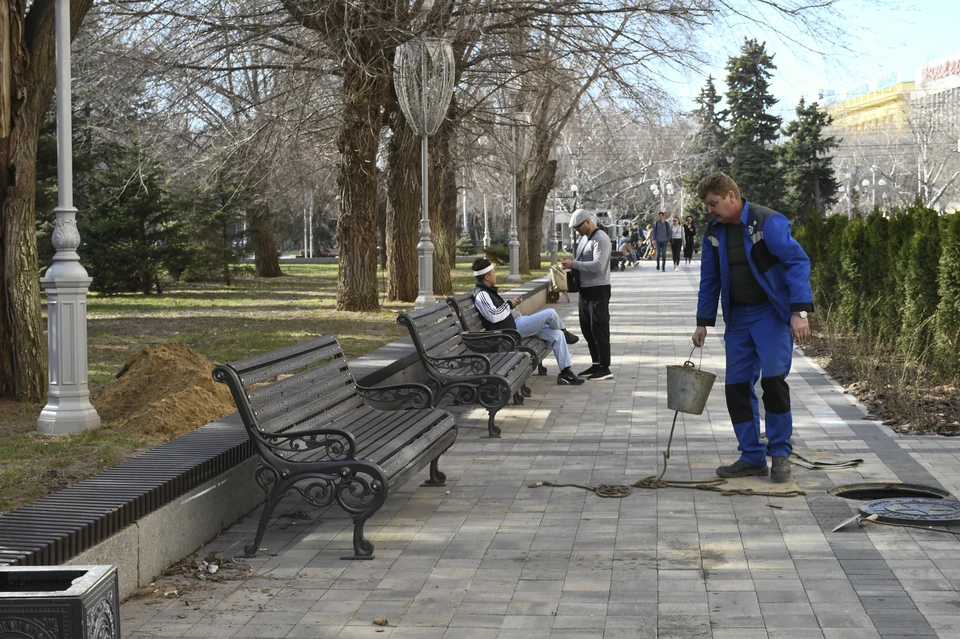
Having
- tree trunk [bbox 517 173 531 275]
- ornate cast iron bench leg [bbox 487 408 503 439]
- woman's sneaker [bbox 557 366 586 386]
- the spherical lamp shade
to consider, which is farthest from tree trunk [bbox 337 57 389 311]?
tree trunk [bbox 517 173 531 275]

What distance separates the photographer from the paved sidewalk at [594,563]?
4.66 meters

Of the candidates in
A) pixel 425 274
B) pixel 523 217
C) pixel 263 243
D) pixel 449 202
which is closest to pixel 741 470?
pixel 425 274

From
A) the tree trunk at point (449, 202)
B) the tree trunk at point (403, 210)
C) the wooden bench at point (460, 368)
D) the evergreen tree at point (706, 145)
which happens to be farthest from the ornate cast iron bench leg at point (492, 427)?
the evergreen tree at point (706, 145)

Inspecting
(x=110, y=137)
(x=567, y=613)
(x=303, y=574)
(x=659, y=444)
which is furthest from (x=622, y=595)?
(x=110, y=137)

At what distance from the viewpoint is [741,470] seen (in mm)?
7316

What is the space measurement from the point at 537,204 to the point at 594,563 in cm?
3661

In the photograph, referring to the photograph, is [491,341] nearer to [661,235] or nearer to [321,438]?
[321,438]

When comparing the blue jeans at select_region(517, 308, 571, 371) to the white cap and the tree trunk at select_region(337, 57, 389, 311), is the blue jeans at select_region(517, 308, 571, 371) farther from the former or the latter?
the tree trunk at select_region(337, 57, 389, 311)

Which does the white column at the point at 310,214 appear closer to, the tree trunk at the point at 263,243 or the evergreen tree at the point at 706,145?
the tree trunk at the point at 263,243

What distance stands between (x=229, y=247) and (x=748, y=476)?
23.5 meters

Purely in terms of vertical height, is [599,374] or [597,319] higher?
[597,319]

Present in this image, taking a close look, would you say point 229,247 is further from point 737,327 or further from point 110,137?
point 737,327

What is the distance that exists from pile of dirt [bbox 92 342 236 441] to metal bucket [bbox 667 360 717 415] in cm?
308

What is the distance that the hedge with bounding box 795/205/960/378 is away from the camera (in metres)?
11.1
